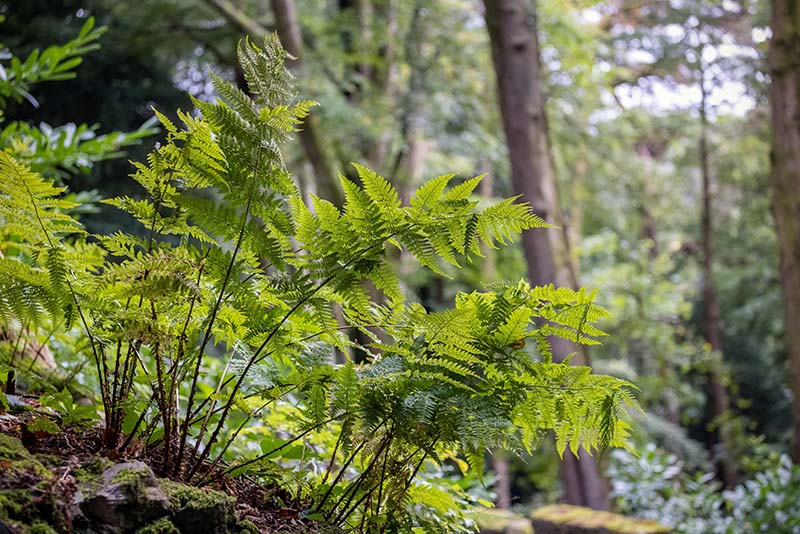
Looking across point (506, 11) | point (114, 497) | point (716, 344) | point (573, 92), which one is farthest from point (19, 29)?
point (716, 344)

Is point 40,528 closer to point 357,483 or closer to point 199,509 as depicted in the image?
point 199,509

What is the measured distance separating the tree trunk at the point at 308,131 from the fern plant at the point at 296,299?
5999 mm

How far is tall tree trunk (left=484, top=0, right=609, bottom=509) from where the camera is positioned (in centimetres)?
667

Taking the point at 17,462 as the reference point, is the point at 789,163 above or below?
above

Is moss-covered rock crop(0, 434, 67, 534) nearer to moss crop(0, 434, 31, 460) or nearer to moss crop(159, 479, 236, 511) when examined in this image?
moss crop(0, 434, 31, 460)

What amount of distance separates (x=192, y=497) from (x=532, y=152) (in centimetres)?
567

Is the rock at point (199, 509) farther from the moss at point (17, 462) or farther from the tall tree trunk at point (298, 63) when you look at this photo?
the tall tree trunk at point (298, 63)

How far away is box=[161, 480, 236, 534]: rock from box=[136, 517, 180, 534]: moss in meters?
0.02

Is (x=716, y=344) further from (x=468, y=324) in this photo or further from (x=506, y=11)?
(x=468, y=324)

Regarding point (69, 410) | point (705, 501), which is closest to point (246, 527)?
point (69, 410)

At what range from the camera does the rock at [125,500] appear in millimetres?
1500

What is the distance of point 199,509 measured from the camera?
1.57 meters

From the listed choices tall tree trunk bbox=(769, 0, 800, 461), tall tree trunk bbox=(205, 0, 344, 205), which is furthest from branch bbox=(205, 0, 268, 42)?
tall tree trunk bbox=(769, 0, 800, 461)

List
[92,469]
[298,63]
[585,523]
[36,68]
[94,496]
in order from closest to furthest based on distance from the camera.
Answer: [94,496]
[92,469]
[36,68]
[585,523]
[298,63]
